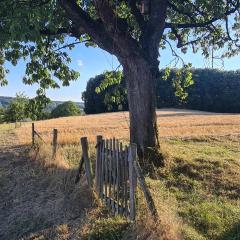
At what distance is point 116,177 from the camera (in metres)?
9.30

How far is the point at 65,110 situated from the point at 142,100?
248 ft

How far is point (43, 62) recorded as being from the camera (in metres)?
15.8

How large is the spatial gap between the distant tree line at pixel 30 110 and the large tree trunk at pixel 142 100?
5166mm

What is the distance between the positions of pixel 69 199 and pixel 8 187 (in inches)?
125

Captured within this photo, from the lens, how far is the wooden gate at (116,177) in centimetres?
845

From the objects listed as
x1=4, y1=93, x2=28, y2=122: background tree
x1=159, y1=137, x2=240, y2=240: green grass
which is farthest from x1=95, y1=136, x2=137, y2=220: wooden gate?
x1=4, y1=93, x2=28, y2=122: background tree

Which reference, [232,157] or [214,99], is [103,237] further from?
[214,99]

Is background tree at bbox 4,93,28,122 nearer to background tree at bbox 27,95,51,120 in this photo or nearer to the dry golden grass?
the dry golden grass

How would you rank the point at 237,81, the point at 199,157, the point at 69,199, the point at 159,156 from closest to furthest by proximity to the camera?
the point at 69,199 < the point at 159,156 < the point at 199,157 < the point at 237,81

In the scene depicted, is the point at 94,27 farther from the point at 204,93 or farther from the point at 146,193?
the point at 204,93

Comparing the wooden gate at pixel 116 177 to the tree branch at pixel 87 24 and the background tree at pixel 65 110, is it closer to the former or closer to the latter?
the tree branch at pixel 87 24

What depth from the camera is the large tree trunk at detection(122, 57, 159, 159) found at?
12.6 meters

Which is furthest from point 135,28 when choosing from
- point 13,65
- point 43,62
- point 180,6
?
point 13,65

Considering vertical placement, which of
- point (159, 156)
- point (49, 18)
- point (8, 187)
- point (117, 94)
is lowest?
point (8, 187)
